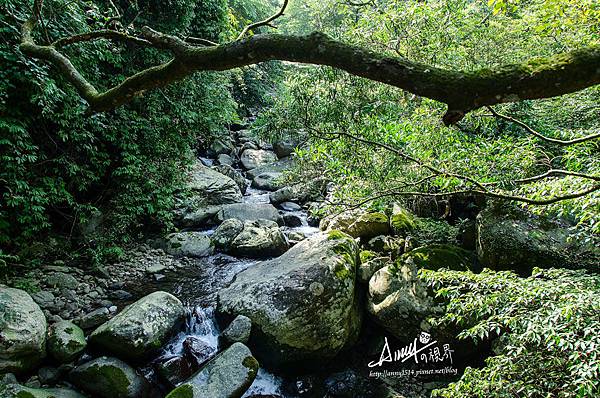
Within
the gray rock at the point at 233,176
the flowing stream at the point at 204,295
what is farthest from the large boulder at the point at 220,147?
the flowing stream at the point at 204,295

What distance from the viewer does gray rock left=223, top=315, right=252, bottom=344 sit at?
189 inches

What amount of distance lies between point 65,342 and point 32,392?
85 centimetres

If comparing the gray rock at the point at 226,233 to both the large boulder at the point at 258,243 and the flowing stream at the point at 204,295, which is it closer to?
the large boulder at the point at 258,243

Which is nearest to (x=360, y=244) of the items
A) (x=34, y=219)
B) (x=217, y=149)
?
(x=34, y=219)

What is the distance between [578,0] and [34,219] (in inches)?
338

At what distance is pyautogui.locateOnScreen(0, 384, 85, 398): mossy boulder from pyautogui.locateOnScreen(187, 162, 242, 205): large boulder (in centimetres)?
682

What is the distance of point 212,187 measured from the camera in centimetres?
1095

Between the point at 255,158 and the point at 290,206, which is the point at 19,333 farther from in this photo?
the point at 255,158

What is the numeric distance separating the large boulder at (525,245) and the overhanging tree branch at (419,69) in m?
4.23

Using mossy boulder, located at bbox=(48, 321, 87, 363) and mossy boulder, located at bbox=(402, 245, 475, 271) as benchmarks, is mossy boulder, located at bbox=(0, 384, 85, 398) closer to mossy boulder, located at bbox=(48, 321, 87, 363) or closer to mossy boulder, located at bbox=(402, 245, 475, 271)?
mossy boulder, located at bbox=(48, 321, 87, 363)

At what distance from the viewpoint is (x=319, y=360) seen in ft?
16.1

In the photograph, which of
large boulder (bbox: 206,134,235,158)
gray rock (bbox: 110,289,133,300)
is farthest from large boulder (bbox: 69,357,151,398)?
large boulder (bbox: 206,134,235,158)

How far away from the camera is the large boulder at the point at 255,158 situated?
15.6m

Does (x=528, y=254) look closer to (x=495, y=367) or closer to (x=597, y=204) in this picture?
(x=597, y=204)
